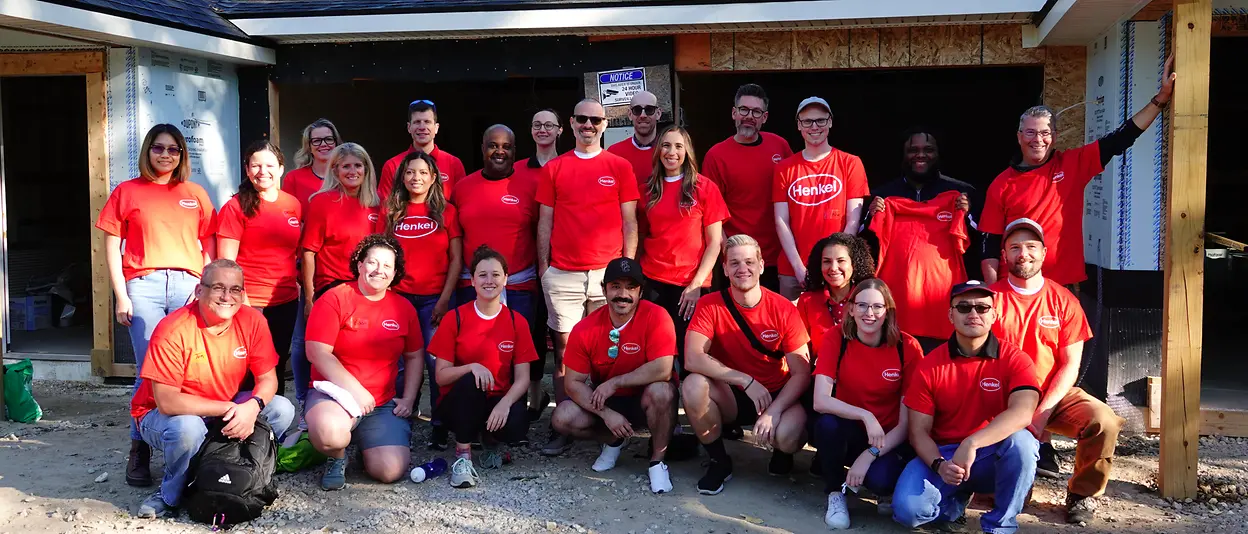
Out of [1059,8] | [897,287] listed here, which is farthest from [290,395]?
[1059,8]

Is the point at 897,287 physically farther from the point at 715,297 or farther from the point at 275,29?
the point at 275,29

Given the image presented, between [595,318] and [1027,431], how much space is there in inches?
76.0

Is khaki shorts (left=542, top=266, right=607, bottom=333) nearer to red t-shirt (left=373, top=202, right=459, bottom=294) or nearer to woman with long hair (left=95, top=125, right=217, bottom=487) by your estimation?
red t-shirt (left=373, top=202, right=459, bottom=294)

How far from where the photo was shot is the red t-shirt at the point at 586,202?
16.7 ft

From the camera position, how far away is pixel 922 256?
4.77m

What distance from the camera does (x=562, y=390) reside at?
520 cm

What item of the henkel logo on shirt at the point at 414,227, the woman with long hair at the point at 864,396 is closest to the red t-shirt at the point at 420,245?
the henkel logo on shirt at the point at 414,227

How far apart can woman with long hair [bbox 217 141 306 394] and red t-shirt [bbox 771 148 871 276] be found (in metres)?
2.51

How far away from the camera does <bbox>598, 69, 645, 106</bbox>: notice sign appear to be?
6.84 meters

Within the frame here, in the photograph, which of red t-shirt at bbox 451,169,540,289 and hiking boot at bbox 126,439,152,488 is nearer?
hiking boot at bbox 126,439,152,488

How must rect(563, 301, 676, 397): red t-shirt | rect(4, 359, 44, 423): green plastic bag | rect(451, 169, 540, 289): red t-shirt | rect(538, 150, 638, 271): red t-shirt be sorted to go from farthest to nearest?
rect(4, 359, 44, 423): green plastic bag
rect(451, 169, 540, 289): red t-shirt
rect(538, 150, 638, 271): red t-shirt
rect(563, 301, 676, 397): red t-shirt

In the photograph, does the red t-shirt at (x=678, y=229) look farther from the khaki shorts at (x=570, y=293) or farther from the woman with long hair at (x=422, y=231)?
the woman with long hair at (x=422, y=231)

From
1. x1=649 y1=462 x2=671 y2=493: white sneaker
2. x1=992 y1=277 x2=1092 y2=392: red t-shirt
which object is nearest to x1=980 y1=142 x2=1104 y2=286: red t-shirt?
x1=992 y1=277 x2=1092 y2=392: red t-shirt

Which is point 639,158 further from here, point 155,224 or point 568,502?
point 155,224
